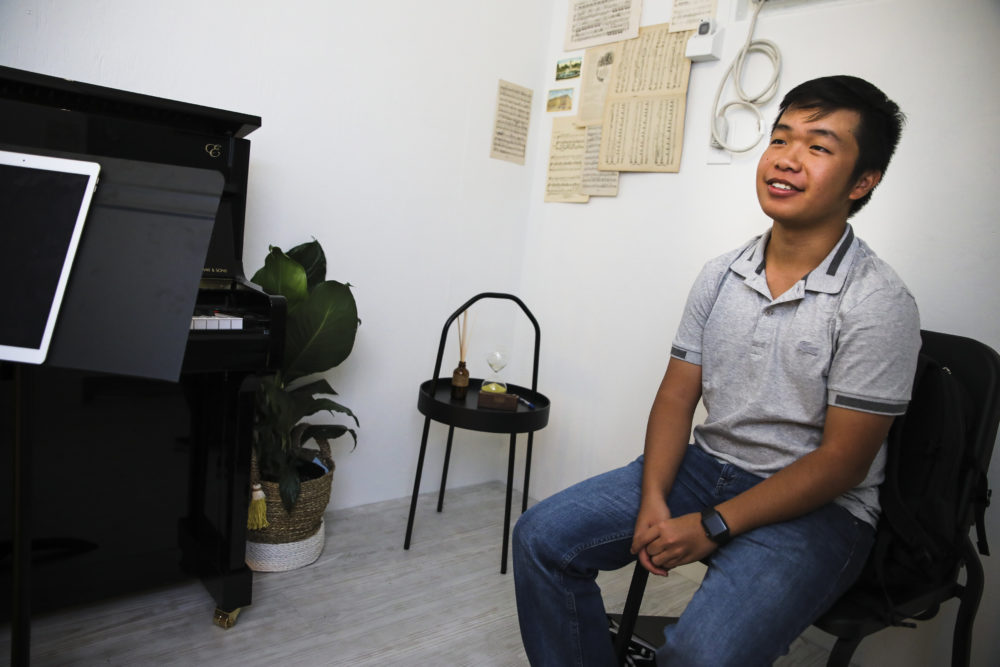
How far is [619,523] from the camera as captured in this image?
4.61 ft

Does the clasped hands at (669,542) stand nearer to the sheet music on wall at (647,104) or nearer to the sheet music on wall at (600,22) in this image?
the sheet music on wall at (647,104)

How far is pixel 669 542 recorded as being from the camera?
1.28 meters

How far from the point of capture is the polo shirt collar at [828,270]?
4.40 feet

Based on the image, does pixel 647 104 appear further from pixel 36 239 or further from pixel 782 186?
pixel 36 239

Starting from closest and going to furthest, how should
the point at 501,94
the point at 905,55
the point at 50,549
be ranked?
the point at 50,549 → the point at 905,55 → the point at 501,94

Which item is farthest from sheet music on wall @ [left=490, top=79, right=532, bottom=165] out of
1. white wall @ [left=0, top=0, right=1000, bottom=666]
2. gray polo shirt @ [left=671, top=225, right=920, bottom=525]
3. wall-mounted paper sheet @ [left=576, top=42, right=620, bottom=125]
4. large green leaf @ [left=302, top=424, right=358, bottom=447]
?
gray polo shirt @ [left=671, top=225, right=920, bottom=525]

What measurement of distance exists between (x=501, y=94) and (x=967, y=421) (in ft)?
6.31

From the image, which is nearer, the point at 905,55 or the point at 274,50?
the point at 905,55

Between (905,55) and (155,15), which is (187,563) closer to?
(155,15)

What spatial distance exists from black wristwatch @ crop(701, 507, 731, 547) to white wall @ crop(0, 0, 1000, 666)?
85 centimetres

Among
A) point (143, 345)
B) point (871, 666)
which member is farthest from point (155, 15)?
point (871, 666)

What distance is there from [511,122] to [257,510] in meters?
1.69

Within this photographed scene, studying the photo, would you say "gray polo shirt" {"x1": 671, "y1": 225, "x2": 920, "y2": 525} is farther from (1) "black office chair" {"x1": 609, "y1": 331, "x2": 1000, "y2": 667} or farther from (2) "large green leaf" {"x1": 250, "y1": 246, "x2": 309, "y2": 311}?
(2) "large green leaf" {"x1": 250, "y1": 246, "x2": 309, "y2": 311}

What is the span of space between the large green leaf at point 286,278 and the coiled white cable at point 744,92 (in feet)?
4.38
